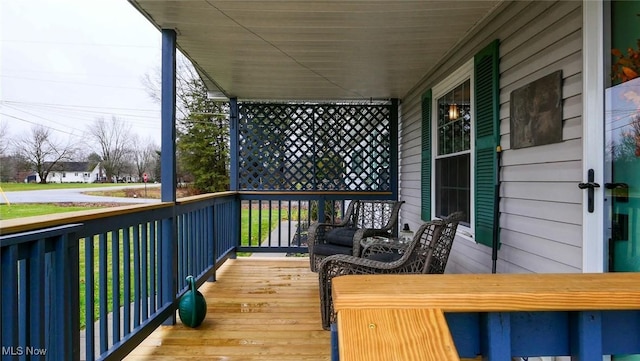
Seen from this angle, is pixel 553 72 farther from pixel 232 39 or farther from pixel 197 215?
pixel 197 215

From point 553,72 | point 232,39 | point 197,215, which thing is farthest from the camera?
point 197,215

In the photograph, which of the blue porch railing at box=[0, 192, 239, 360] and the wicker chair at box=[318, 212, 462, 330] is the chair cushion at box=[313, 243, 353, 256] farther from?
the blue porch railing at box=[0, 192, 239, 360]

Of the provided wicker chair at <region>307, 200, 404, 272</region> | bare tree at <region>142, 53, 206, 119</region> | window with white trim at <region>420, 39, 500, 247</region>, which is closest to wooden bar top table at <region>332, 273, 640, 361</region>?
window with white trim at <region>420, 39, 500, 247</region>

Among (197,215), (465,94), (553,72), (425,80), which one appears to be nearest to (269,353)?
(197,215)

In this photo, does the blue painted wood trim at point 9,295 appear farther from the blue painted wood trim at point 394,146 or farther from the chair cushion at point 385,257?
the blue painted wood trim at point 394,146

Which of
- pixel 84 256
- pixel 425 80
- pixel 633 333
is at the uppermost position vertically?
pixel 425 80

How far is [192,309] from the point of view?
8.58 ft

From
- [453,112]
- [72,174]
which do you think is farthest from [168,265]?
[453,112]

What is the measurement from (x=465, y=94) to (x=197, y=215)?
273 cm

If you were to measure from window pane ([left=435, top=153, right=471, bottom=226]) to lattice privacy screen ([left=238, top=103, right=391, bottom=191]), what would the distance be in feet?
4.77

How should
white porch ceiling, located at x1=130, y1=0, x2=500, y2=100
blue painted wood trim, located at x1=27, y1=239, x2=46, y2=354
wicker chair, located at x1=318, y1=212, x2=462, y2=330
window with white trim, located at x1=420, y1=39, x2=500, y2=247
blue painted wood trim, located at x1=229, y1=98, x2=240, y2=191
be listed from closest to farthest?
blue painted wood trim, located at x1=27, y1=239, x2=46, y2=354
wicker chair, located at x1=318, y1=212, x2=462, y2=330
white porch ceiling, located at x1=130, y1=0, x2=500, y2=100
window with white trim, located at x1=420, y1=39, x2=500, y2=247
blue painted wood trim, located at x1=229, y1=98, x2=240, y2=191

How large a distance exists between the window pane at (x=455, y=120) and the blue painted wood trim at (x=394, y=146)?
137cm

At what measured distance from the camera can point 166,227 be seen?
2781 millimetres

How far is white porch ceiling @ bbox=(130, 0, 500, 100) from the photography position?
2523mm
